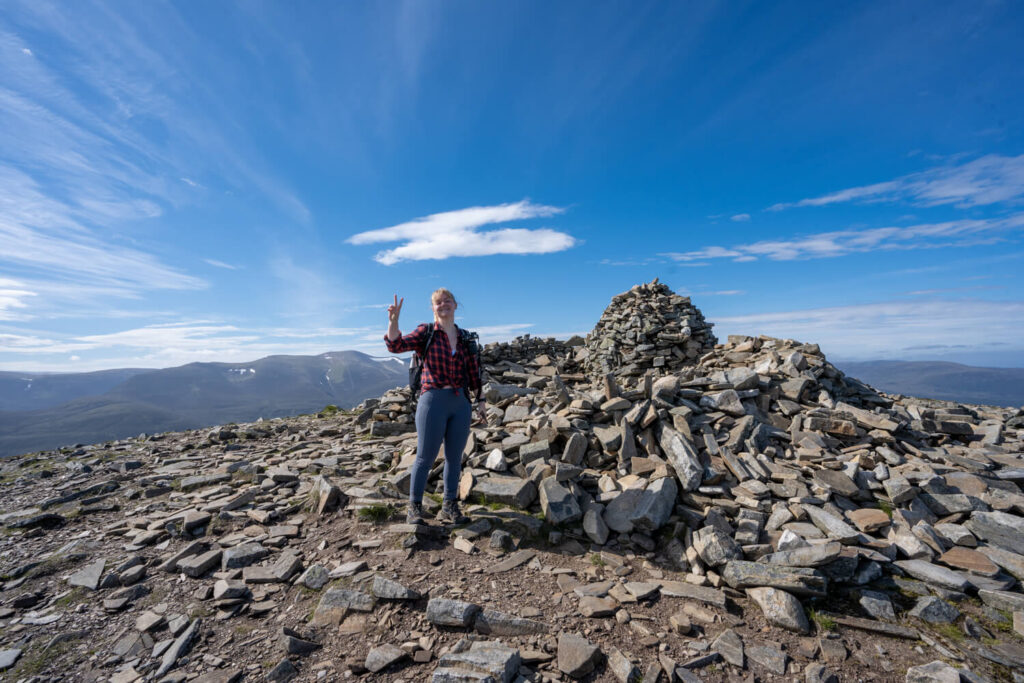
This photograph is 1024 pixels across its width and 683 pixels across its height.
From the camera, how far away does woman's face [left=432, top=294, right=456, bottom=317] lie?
6.36 metres

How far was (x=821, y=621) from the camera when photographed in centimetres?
489

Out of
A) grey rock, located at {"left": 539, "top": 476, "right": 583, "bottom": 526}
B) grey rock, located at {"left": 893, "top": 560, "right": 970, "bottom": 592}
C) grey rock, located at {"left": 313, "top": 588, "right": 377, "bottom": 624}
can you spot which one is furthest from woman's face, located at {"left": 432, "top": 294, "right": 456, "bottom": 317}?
grey rock, located at {"left": 893, "top": 560, "right": 970, "bottom": 592}

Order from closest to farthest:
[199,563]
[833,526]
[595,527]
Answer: [833,526] → [199,563] → [595,527]

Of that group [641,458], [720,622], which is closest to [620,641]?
[720,622]

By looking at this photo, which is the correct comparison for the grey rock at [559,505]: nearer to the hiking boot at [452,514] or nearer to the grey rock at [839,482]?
the hiking boot at [452,514]

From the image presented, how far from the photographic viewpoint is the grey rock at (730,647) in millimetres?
4348

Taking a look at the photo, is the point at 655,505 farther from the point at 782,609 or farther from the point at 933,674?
the point at 933,674

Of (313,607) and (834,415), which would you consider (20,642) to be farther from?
(834,415)

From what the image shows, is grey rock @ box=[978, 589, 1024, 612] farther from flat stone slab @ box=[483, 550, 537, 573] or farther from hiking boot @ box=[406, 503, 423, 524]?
hiking boot @ box=[406, 503, 423, 524]

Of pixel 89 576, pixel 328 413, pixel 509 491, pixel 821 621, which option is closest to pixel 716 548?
pixel 821 621

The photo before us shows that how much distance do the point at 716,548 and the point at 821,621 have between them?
126cm

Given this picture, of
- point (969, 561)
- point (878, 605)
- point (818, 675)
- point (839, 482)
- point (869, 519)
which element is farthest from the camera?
point (839, 482)

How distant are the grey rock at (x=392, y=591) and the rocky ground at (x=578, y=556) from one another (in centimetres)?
2

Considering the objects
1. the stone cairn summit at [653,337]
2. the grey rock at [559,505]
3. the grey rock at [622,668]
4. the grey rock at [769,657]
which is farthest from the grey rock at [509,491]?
the stone cairn summit at [653,337]
